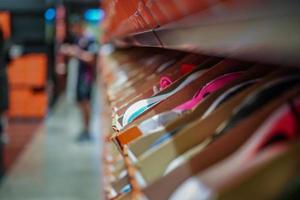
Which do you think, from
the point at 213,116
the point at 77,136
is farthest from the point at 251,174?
the point at 77,136

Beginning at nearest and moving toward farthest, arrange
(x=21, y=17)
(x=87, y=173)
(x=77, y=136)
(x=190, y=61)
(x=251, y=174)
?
(x=251, y=174), (x=190, y=61), (x=87, y=173), (x=77, y=136), (x=21, y=17)

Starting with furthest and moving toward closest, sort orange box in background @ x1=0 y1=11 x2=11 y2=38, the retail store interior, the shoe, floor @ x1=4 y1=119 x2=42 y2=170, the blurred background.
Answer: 1. orange box in background @ x1=0 y1=11 x2=11 y2=38
2. the shoe
3. floor @ x1=4 y1=119 x2=42 y2=170
4. the blurred background
5. the retail store interior

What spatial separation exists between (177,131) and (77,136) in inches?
251

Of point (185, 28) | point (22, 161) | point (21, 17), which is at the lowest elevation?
point (185, 28)

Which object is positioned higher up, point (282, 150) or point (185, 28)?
point (185, 28)

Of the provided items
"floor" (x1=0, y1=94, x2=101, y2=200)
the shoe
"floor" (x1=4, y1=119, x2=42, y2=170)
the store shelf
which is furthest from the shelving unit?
the shoe

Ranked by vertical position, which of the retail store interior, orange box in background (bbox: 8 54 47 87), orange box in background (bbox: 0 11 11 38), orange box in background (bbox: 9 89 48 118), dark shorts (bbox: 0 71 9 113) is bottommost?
the retail store interior

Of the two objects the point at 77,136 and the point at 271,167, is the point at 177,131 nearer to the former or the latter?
the point at 271,167

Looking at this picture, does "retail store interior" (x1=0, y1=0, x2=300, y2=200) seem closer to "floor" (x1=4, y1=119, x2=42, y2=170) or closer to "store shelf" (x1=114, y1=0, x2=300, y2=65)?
"store shelf" (x1=114, y1=0, x2=300, y2=65)

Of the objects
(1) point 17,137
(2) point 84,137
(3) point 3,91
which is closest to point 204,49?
(3) point 3,91

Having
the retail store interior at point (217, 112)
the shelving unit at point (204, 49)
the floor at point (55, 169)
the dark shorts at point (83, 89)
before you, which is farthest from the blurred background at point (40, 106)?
the shelving unit at point (204, 49)

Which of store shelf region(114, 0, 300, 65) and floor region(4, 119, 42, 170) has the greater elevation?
floor region(4, 119, 42, 170)

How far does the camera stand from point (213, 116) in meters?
0.65

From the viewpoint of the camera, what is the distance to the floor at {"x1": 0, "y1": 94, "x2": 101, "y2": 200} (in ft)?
14.6
